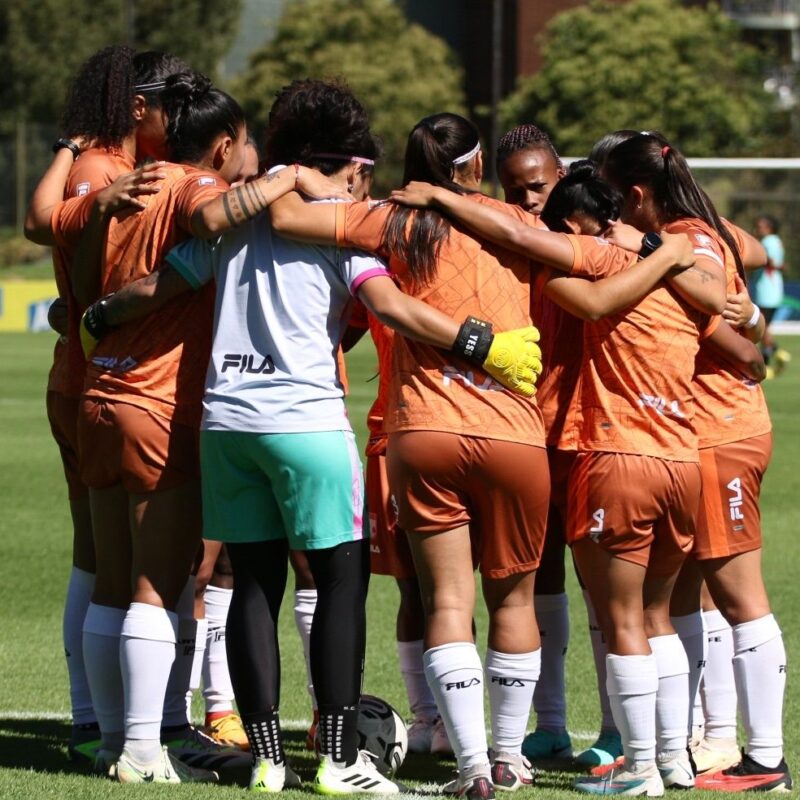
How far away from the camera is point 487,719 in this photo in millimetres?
6141

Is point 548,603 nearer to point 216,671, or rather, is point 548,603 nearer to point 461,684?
point 461,684

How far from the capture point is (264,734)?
15.4 ft

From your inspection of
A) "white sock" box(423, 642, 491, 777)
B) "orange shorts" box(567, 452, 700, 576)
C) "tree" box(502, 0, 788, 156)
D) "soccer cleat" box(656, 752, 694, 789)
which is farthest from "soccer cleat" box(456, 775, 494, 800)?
"tree" box(502, 0, 788, 156)

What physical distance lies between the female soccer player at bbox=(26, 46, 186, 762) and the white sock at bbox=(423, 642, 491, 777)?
1.32 m

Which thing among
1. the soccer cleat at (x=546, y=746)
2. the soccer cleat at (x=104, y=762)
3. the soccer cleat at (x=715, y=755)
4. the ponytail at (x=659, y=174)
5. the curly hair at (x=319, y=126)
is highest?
the curly hair at (x=319, y=126)

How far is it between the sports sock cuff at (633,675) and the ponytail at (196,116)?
82.2 inches

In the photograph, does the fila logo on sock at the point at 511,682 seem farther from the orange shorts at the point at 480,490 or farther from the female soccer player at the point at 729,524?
the female soccer player at the point at 729,524

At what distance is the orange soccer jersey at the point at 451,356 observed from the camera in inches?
180

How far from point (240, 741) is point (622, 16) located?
45.8 meters

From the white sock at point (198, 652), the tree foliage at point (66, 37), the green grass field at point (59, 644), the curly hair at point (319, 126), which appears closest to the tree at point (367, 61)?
the tree foliage at point (66, 37)

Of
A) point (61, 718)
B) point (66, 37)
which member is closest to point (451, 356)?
point (61, 718)

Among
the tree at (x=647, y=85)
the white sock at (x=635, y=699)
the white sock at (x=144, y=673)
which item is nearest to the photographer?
the white sock at (x=635, y=699)

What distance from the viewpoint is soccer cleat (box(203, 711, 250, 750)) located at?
5.56 metres

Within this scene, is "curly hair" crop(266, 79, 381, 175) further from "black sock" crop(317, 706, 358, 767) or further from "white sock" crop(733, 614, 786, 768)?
"white sock" crop(733, 614, 786, 768)
